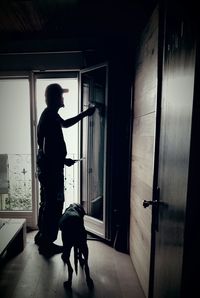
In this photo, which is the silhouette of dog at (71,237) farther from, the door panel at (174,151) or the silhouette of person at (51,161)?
the door panel at (174,151)

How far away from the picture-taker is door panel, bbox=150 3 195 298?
0.78 m

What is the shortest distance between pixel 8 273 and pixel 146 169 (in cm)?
169

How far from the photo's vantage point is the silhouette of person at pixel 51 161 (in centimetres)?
227

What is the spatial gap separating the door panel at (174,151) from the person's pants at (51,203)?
A: 4.59 ft

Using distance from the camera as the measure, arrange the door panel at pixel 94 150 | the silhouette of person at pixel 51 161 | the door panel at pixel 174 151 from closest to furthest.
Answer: the door panel at pixel 174 151, the silhouette of person at pixel 51 161, the door panel at pixel 94 150

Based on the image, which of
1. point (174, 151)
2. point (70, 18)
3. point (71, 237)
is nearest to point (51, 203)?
point (71, 237)

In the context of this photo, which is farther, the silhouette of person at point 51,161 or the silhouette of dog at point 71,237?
the silhouette of person at point 51,161

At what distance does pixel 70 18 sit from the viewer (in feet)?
6.64

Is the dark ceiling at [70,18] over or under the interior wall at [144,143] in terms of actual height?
over

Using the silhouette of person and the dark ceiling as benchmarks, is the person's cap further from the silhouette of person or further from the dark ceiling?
the dark ceiling

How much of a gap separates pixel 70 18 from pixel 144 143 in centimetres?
141

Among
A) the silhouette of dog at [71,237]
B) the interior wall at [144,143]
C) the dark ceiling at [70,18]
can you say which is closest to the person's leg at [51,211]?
the silhouette of dog at [71,237]

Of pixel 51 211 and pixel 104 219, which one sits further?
pixel 104 219

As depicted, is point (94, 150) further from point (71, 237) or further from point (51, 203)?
point (71, 237)
